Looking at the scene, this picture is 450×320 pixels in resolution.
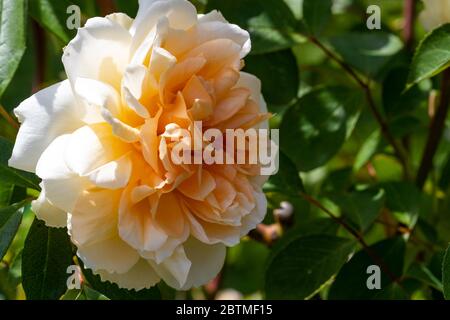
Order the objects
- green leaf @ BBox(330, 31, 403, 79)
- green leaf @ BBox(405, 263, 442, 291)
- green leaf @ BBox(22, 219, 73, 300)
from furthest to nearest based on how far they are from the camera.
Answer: green leaf @ BBox(330, 31, 403, 79)
green leaf @ BBox(405, 263, 442, 291)
green leaf @ BBox(22, 219, 73, 300)

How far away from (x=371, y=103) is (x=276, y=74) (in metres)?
0.13

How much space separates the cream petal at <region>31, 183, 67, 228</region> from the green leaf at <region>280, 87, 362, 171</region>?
14.6 inches

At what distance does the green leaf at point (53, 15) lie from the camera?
37.9 inches

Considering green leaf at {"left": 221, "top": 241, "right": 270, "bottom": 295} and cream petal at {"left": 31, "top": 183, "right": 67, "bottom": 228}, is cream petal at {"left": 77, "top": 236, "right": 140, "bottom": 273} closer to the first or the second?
cream petal at {"left": 31, "top": 183, "right": 67, "bottom": 228}

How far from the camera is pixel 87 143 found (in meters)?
0.78

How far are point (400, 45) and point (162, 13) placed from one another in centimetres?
52

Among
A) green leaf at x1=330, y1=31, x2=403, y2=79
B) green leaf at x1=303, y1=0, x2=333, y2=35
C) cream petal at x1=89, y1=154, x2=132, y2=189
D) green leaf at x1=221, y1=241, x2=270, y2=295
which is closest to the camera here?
cream petal at x1=89, y1=154, x2=132, y2=189

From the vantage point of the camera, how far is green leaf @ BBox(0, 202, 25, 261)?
0.83m

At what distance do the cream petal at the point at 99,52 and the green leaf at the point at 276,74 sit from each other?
0.33 metres

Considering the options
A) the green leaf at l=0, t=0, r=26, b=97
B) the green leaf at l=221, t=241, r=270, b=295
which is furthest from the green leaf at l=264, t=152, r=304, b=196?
the green leaf at l=221, t=241, r=270, b=295

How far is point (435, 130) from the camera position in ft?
3.95

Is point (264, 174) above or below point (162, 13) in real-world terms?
below
